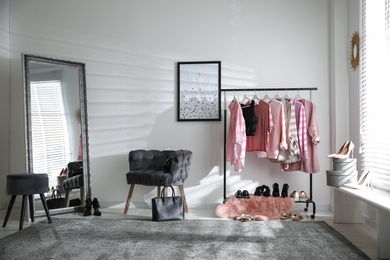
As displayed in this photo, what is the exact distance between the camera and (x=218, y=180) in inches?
209

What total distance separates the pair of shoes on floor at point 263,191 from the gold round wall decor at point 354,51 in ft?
5.32

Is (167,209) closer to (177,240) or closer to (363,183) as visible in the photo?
(177,240)

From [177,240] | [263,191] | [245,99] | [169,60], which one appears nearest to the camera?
[177,240]

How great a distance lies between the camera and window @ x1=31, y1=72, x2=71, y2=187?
482 cm

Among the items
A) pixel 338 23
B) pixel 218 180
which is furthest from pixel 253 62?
pixel 218 180

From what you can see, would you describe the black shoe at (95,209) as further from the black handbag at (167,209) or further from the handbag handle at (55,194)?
the black handbag at (167,209)

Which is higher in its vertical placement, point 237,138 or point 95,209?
point 237,138

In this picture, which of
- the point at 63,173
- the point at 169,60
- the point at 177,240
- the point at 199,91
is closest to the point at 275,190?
the point at 199,91

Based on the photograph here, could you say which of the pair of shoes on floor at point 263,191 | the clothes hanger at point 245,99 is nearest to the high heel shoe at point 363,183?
the pair of shoes on floor at point 263,191

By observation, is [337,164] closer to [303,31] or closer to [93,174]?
[303,31]

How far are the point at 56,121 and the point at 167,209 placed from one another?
66.1 inches

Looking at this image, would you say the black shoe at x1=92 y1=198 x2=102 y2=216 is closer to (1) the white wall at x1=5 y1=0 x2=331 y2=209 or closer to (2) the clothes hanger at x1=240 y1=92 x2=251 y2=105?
(1) the white wall at x1=5 y1=0 x2=331 y2=209

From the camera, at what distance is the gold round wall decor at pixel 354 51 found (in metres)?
4.63

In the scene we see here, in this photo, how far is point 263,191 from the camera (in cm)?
496
